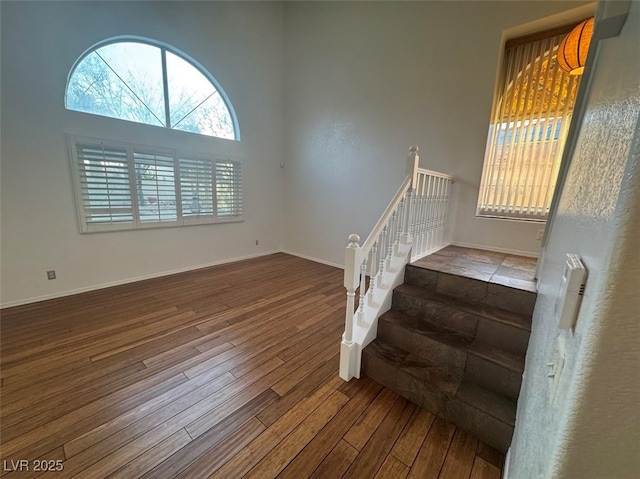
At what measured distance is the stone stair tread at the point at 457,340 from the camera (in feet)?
5.12

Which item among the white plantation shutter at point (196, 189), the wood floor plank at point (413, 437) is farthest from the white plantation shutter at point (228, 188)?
the wood floor plank at point (413, 437)

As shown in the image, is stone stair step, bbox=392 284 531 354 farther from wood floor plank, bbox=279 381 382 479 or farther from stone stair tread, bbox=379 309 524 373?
wood floor plank, bbox=279 381 382 479

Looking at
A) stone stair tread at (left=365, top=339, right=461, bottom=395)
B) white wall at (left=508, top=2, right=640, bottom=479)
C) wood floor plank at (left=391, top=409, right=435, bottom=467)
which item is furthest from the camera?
stone stair tread at (left=365, top=339, right=461, bottom=395)

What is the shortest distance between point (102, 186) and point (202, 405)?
9.87 ft

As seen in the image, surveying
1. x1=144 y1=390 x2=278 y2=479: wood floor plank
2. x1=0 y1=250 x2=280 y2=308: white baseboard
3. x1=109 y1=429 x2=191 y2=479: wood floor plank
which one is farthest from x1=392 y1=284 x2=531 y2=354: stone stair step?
x1=0 y1=250 x2=280 y2=308: white baseboard

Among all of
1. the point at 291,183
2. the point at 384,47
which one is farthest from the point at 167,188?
the point at 384,47

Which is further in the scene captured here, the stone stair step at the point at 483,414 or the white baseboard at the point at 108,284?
the white baseboard at the point at 108,284

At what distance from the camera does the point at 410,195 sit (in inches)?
87.0

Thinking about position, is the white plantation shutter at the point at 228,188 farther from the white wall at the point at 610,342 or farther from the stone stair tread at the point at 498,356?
the white wall at the point at 610,342

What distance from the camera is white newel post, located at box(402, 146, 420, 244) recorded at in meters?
2.13

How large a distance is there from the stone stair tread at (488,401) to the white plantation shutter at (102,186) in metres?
4.10

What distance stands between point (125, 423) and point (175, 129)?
3.59 metres

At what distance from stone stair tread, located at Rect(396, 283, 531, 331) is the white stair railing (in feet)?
0.50

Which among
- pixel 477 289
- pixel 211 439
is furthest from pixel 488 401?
pixel 211 439
